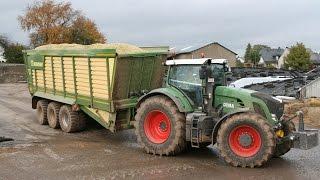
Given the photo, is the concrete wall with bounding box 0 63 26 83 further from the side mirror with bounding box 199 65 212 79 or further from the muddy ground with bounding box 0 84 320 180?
the side mirror with bounding box 199 65 212 79

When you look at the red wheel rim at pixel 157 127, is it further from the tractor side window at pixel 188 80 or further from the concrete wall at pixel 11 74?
the concrete wall at pixel 11 74

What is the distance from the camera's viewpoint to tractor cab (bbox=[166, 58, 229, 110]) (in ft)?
31.2

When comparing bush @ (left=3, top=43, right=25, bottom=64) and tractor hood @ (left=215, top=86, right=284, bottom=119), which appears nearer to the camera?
tractor hood @ (left=215, top=86, right=284, bottom=119)

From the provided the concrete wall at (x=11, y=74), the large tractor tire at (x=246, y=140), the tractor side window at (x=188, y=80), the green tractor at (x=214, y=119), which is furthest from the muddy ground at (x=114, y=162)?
the concrete wall at (x=11, y=74)

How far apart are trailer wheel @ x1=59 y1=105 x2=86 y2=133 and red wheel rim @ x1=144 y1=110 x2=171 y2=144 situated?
3.22 metres

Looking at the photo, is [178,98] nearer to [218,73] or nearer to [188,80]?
[188,80]

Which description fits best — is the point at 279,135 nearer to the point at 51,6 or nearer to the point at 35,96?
the point at 35,96

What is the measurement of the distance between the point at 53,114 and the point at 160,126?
4744 mm

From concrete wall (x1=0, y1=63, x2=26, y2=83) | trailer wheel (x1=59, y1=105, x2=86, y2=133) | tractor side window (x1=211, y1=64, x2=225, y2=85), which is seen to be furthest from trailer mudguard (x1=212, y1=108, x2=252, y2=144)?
concrete wall (x1=0, y1=63, x2=26, y2=83)

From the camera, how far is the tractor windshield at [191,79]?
961cm

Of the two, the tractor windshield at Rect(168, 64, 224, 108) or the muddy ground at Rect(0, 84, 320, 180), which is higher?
the tractor windshield at Rect(168, 64, 224, 108)

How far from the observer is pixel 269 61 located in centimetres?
11256

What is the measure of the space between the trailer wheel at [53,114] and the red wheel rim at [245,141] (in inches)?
244

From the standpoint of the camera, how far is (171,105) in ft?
31.5
